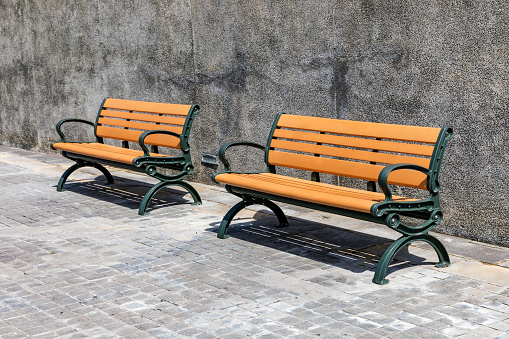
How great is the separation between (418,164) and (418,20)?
1.56 meters

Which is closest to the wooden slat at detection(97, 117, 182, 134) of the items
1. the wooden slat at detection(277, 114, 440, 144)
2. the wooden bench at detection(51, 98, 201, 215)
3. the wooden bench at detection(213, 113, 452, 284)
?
the wooden bench at detection(51, 98, 201, 215)

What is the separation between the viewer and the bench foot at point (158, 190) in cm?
693

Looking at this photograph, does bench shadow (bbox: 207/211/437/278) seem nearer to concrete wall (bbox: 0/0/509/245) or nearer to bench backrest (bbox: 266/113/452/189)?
bench backrest (bbox: 266/113/452/189)

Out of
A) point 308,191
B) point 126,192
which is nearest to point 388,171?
point 308,191

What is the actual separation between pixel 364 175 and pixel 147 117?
10.2 ft

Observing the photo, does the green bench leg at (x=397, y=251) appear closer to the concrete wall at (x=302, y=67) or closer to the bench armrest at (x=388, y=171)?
the bench armrest at (x=388, y=171)

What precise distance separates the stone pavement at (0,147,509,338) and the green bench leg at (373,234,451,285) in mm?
81

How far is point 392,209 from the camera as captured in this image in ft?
15.6

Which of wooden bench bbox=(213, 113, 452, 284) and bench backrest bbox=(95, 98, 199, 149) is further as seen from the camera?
bench backrest bbox=(95, 98, 199, 149)

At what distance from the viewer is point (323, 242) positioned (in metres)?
5.79

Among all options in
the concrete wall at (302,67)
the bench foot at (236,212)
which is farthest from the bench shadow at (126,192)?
the bench foot at (236,212)

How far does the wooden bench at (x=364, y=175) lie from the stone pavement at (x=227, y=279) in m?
0.31

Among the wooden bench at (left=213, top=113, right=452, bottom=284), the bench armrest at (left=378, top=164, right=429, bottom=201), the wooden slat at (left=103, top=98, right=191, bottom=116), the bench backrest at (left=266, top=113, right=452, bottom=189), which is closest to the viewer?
the bench armrest at (left=378, top=164, right=429, bottom=201)

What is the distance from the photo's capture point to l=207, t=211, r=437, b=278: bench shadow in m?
5.24
